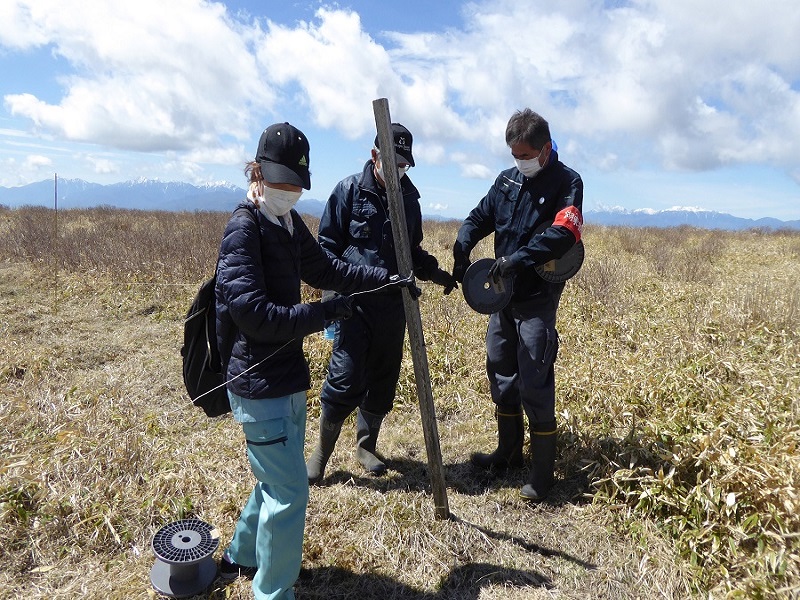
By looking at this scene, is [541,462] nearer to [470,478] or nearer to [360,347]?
[470,478]

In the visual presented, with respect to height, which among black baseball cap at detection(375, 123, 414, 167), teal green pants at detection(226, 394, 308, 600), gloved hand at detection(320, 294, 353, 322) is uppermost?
black baseball cap at detection(375, 123, 414, 167)

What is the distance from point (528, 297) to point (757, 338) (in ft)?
11.4

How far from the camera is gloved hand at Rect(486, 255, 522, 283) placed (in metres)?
2.95

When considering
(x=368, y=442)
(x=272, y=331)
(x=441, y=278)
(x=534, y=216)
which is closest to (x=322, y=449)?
(x=368, y=442)

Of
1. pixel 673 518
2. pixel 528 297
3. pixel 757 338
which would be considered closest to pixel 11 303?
pixel 528 297

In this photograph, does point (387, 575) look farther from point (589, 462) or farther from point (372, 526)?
point (589, 462)

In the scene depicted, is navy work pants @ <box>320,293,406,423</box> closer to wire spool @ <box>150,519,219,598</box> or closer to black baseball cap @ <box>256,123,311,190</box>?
wire spool @ <box>150,519,219,598</box>

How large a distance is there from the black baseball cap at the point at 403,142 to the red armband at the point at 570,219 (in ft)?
3.14

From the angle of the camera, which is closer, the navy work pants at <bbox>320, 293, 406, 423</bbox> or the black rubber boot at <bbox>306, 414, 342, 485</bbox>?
the navy work pants at <bbox>320, 293, 406, 423</bbox>

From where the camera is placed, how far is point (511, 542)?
295 centimetres

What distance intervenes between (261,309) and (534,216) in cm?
187

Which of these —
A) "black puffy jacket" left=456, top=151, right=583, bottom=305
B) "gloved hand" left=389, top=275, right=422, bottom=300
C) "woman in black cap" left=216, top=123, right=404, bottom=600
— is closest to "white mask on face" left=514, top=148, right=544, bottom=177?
"black puffy jacket" left=456, top=151, right=583, bottom=305

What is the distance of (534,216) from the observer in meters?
3.09

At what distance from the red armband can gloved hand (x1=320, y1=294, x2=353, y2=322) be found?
4.67 feet
